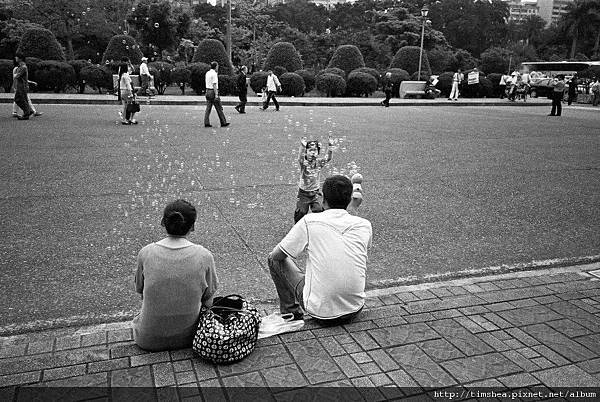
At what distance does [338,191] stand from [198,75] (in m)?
23.1

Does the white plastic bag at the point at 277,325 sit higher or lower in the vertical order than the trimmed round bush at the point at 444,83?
lower

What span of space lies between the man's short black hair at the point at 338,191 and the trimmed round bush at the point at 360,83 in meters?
26.1

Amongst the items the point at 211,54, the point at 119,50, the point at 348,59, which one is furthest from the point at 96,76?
the point at 348,59

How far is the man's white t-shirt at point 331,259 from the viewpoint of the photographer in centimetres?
359

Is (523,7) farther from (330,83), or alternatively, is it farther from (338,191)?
(338,191)

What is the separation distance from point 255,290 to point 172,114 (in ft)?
44.7

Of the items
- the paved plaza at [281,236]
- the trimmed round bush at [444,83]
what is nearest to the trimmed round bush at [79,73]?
the paved plaza at [281,236]

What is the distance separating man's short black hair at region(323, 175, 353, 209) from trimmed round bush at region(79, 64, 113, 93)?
73.6 ft

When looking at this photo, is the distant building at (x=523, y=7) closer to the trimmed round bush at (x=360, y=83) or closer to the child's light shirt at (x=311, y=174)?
the trimmed round bush at (x=360, y=83)

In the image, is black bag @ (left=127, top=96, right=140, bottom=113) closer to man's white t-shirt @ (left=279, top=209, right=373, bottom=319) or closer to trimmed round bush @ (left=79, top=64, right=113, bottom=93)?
trimmed round bush @ (left=79, top=64, right=113, bottom=93)

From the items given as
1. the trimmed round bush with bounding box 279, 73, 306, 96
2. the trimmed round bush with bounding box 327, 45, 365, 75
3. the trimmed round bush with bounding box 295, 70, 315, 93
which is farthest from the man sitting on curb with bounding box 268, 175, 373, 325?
the trimmed round bush with bounding box 327, 45, 365, 75

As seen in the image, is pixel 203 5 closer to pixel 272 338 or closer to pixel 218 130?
pixel 218 130

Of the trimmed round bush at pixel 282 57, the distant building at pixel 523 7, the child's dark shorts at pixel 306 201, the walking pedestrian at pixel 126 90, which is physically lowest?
the child's dark shorts at pixel 306 201

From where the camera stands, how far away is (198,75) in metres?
25.5
